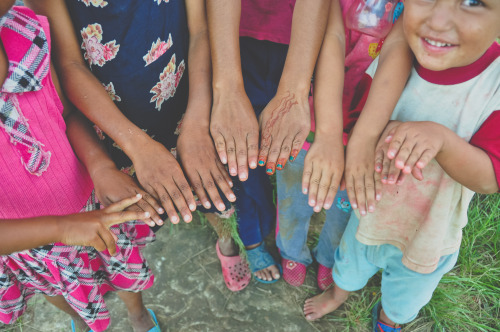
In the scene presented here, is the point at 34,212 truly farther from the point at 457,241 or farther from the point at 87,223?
the point at 457,241

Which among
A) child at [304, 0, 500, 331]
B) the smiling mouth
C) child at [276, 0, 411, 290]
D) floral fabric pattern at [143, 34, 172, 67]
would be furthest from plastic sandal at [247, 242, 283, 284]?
the smiling mouth

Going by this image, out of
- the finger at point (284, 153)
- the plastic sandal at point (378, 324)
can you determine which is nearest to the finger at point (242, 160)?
the finger at point (284, 153)

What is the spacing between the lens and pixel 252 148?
1.30 m

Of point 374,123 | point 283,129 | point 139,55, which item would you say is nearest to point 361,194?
point 374,123

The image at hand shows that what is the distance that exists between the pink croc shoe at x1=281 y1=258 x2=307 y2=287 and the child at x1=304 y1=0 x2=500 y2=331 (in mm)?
705

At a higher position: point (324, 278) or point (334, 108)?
point (334, 108)

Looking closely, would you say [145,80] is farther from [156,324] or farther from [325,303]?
[325,303]

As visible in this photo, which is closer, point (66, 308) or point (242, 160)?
point (242, 160)

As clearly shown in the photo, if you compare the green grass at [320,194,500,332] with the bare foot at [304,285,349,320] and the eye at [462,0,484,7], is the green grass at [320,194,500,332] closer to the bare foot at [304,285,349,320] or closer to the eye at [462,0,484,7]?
the bare foot at [304,285,349,320]

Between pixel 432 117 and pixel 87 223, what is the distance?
1151 mm

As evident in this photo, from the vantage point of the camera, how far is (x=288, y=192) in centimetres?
180

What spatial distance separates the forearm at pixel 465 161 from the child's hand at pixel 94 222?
3.02ft

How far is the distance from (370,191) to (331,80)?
1.41ft

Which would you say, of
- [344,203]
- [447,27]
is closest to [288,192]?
[344,203]
